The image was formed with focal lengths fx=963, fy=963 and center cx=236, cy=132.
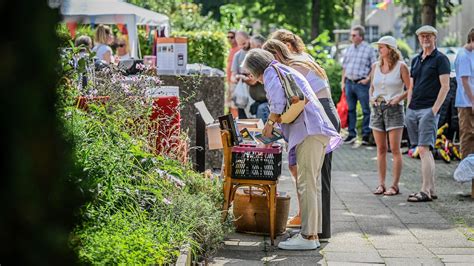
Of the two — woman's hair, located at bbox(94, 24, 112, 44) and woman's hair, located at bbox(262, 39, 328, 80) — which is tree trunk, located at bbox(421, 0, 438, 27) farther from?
woman's hair, located at bbox(262, 39, 328, 80)

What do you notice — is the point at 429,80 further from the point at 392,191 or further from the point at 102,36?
the point at 102,36

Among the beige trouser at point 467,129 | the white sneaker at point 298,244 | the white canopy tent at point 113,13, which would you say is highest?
the white canopy tent at point 113,13

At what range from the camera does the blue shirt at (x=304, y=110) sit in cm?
727

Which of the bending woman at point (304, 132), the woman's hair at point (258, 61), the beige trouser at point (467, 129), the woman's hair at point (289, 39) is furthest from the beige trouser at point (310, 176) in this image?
the beige trouser at point (467, 129)

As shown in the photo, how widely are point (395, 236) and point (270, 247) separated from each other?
119cm

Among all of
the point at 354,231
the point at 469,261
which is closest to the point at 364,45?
the point at 354,231

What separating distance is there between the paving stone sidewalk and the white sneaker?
1.9 inches

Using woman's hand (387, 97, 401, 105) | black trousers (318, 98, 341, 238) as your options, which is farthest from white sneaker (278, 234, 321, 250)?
woman's hand (387, 97, 401, 105)

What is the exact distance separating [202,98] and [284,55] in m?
3.69

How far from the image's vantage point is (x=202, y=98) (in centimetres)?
1141

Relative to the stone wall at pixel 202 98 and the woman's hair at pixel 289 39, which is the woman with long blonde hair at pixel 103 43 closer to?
the stone wall at pixel 202 98

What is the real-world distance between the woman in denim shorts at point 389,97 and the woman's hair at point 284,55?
245cm

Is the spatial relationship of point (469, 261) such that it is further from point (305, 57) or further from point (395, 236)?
point (305, 57)

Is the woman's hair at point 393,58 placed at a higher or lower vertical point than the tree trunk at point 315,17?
lower
